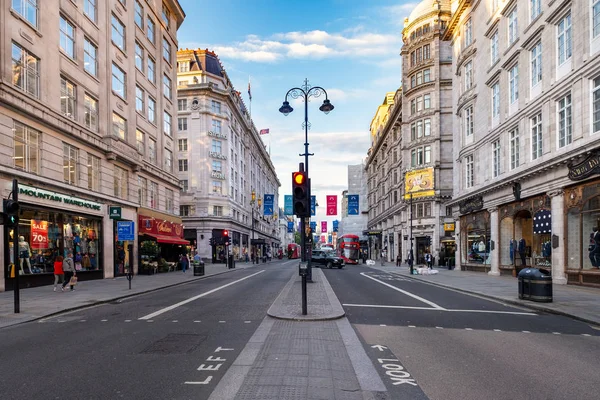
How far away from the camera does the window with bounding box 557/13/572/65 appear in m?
21.1

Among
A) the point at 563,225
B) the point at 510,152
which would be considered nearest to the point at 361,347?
the point at 563,225

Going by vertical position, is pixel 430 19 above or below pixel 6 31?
above

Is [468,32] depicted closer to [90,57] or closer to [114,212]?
[90,57]

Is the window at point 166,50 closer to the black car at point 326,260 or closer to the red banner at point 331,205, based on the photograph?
the red banner at point 331,205

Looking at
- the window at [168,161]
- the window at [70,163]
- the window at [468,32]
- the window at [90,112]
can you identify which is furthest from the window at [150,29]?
the window at [468,32]

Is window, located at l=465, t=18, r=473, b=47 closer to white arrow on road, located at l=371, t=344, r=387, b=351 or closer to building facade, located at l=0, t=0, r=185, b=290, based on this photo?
building facade, located at l=0, t=0, r=185, b=290

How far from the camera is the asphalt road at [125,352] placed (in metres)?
5.67

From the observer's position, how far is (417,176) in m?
45.7

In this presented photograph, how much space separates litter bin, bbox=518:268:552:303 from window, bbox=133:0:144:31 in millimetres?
32531

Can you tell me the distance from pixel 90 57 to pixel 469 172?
96.3 ft

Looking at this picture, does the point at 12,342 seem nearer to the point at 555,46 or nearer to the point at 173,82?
the point at 555,46

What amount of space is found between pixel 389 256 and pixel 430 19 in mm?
34918

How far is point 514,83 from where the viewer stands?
2723 centimetres

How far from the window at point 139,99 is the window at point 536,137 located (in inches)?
1086
